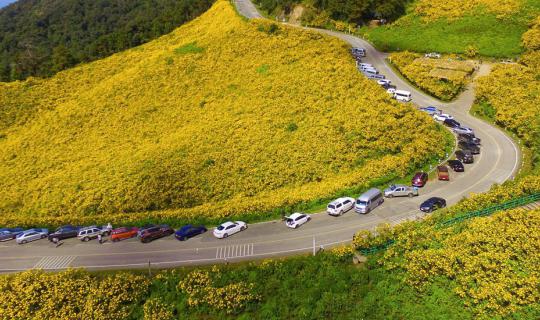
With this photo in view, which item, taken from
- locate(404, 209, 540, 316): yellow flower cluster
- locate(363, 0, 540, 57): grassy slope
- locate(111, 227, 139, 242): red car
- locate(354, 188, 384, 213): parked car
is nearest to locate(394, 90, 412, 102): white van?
locate(363, 0, 540, 57): grassy slope

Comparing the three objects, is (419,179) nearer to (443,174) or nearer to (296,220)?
(443,174)

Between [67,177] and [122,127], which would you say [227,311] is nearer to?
[67,177]

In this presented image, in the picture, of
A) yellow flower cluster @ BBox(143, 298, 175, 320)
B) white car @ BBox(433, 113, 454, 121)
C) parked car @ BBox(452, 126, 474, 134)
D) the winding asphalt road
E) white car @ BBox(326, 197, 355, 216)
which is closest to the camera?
yellow flower cluster @ BBox(143, 298, 175, 320)

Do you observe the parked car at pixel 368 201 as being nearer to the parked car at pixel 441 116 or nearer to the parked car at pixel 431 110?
the parked car at pixel 441 116

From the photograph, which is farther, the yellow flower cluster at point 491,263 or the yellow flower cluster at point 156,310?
the yellow flower cluster at point 156,310

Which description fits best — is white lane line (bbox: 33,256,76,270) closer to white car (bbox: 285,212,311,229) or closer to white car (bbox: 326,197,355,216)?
white car (bbox: 285,212,311,229)

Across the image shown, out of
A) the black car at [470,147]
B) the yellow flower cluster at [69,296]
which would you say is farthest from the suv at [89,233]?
the black car at [470,147]
